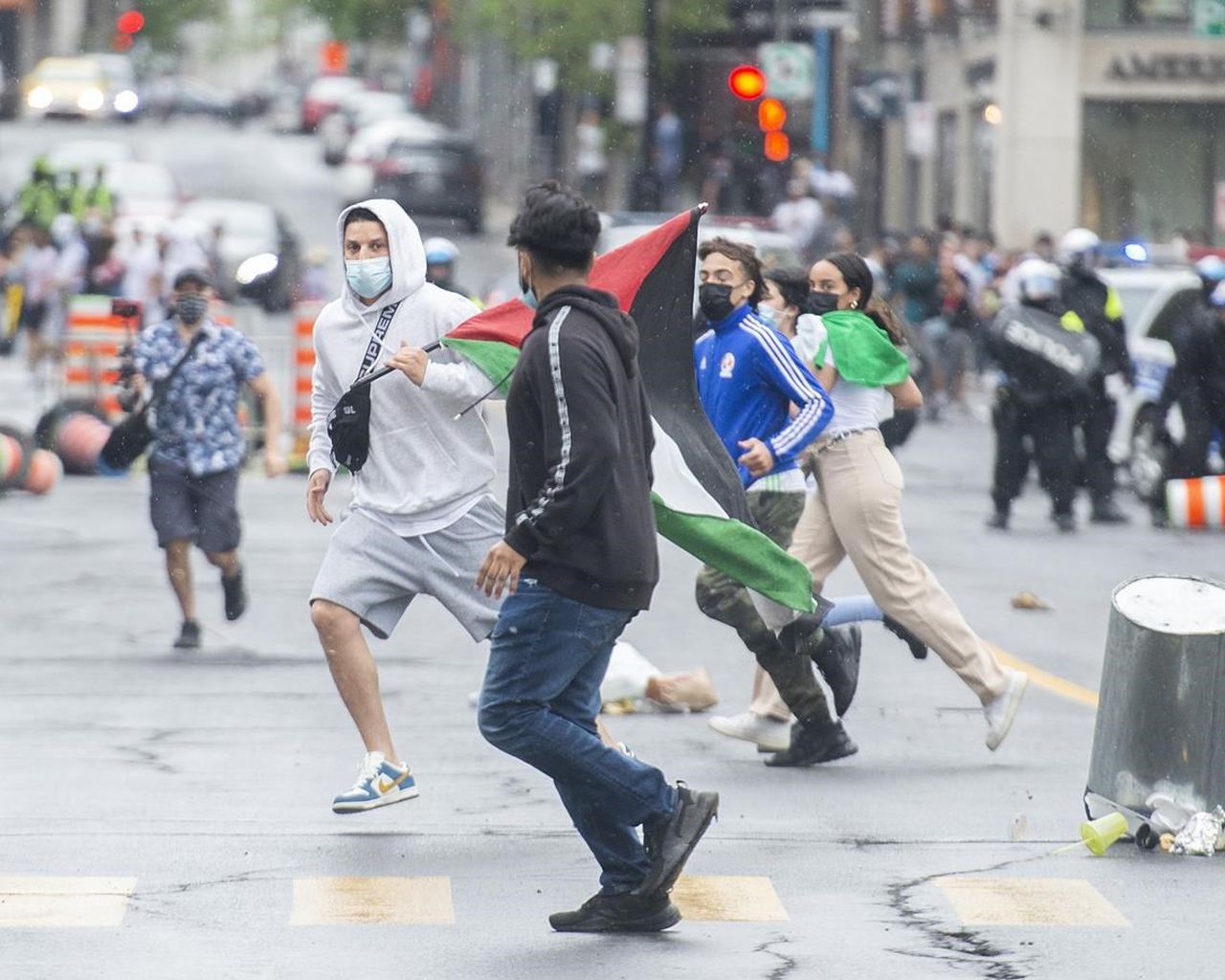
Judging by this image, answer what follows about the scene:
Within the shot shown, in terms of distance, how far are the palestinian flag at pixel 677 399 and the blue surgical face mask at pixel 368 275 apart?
286mm

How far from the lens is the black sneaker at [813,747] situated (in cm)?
916

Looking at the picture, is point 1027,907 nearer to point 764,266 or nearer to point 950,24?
point 764,266

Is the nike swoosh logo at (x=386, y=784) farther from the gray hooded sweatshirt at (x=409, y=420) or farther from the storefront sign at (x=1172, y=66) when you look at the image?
the storefront sign at (x=1172, y=66)

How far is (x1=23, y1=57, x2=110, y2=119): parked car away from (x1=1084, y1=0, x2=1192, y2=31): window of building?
33.3 metres

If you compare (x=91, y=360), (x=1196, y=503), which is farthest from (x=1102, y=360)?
(x=91, y=360)

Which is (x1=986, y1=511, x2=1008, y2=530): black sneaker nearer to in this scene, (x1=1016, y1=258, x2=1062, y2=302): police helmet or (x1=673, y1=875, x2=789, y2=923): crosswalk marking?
(x1=1016, y1=258, x2=1062, y2=302): police helmet

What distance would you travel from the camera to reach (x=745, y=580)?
25.1 feet

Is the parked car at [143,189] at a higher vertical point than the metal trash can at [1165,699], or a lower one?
lower

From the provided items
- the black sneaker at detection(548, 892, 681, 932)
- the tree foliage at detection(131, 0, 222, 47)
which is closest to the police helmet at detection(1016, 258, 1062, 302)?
the black sneaker at detection(548, 892, 681, 932)

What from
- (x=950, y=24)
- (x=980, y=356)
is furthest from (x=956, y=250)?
(x=950, y=24)

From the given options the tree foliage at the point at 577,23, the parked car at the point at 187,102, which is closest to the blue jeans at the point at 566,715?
the tree foliage at the point at 577,23

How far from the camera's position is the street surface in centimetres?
649

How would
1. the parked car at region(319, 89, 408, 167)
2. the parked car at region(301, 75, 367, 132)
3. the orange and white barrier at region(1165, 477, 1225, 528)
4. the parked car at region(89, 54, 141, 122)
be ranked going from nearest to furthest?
the orange and white barrier at region(1165, 477, 1225, 528), the parked car at region(319, 89, 408, 167), the parked car at region(89, 54, 141, 122), the parked car at region(301, 75, 367, 132)

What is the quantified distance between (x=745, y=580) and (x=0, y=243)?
90.3 ft
